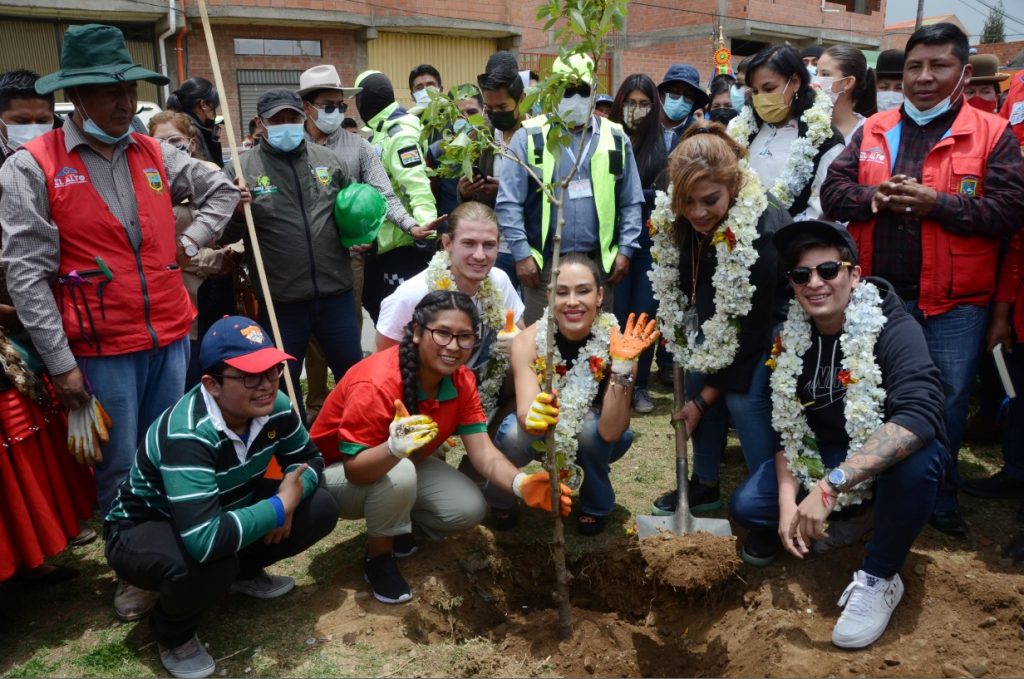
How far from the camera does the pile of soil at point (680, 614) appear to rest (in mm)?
3209

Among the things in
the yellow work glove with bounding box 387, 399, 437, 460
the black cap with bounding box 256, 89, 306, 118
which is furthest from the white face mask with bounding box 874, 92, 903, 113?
the yellow work glove with bounding box 387, 399, 437, 460

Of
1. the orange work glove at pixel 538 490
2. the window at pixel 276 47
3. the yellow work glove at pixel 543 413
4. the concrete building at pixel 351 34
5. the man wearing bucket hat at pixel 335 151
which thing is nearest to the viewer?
the yellow work glove at pixel 543 413

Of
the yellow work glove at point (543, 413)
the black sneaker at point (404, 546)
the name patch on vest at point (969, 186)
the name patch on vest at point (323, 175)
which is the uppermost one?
the name patch on vest at point (323, 175)

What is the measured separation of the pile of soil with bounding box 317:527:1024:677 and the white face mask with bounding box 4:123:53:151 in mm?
2786

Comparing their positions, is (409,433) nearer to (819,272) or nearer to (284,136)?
(819,272)

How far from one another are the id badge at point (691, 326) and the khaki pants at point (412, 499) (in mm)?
1370

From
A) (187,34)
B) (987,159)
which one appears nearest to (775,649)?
(987,159)

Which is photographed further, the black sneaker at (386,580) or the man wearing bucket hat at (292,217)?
the man wearing bucket hat at (292,217)

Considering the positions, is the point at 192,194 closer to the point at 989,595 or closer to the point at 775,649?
the point at 775,649

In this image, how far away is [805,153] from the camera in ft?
15.0

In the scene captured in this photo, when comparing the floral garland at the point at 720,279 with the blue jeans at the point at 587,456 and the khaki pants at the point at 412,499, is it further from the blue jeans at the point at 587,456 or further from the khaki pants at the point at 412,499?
the khaki pants at the point at 412,499

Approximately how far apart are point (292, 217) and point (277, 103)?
2.15 feet

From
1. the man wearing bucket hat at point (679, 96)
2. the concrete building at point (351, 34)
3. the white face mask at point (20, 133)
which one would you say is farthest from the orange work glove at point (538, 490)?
the concrete building at point (351, 34)

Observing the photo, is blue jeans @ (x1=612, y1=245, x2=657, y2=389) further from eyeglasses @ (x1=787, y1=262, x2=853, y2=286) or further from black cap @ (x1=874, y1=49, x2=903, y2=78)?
black cap @ (x1=874, y1=49, x2=903, y2=78)
